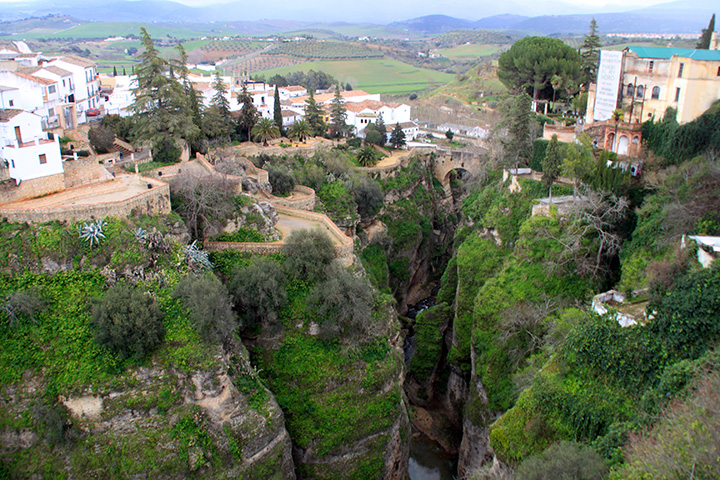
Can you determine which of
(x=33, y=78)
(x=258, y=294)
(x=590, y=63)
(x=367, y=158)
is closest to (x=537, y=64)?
(x=590, y=63)

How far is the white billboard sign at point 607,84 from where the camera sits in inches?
1390

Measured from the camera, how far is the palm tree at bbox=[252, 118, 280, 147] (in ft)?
134

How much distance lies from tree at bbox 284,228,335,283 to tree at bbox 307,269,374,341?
2.74 feet

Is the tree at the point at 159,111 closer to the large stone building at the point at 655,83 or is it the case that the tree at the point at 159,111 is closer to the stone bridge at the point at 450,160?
the large stone building at the point at 655,83

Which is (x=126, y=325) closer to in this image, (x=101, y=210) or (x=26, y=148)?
(x=101, y=210)

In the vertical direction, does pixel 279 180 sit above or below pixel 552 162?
below

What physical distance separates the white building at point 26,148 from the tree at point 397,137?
106 ft

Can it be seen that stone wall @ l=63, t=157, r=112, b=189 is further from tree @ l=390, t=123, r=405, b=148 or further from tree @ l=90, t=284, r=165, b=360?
tree @ l=390, t=123, r=405, b=148

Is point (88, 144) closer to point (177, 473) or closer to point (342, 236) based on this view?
point (342, 236)

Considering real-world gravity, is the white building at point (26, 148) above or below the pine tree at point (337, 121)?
above

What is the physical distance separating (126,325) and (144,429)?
372 cm

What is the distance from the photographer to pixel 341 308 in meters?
25.0

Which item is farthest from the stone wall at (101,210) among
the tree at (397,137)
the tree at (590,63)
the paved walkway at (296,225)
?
the tree at (590,63)

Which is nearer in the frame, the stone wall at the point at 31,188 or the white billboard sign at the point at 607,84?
the stone wall at the point at 31,188
